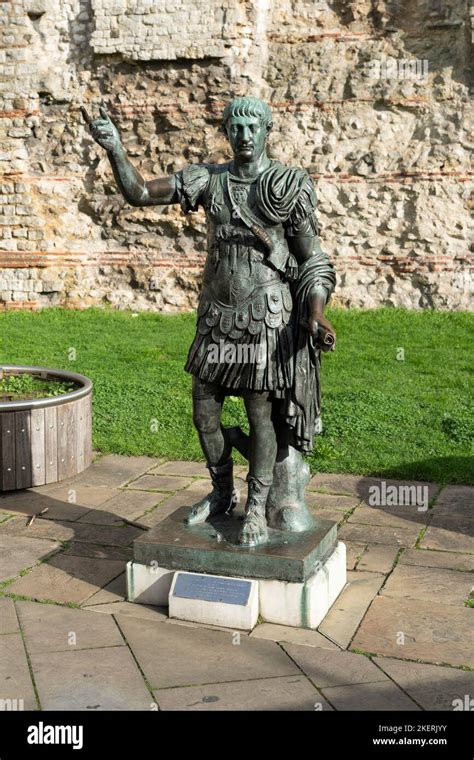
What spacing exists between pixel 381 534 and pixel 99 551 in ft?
5.54

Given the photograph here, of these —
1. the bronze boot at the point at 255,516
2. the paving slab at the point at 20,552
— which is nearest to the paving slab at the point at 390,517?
the bronze boot at the point at 255,516

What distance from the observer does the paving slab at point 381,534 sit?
5.06 meters

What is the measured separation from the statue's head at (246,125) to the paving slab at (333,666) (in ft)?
7.29

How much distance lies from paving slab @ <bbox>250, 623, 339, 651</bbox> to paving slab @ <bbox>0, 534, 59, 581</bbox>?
144 cm

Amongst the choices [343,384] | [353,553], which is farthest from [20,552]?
[343,384]

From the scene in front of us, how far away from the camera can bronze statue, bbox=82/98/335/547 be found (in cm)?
392

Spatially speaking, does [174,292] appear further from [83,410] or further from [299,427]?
[299,427]

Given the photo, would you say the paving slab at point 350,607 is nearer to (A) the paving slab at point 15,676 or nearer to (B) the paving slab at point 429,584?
(B) the paving slab at point 429,584

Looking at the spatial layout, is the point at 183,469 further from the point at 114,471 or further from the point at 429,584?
the point at 429,584

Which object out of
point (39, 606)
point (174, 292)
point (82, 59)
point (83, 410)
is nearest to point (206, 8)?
point (82, 59)

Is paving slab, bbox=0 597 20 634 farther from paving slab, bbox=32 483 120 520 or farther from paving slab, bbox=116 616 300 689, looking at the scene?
paving slab, bbox=32 483 120 520

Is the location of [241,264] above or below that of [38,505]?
above

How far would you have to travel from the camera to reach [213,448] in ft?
14.2

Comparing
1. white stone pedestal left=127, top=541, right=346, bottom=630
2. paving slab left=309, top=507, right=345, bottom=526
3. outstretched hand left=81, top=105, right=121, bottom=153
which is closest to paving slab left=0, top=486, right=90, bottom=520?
paving slab left=309, top=507, right=345, bottom=526
